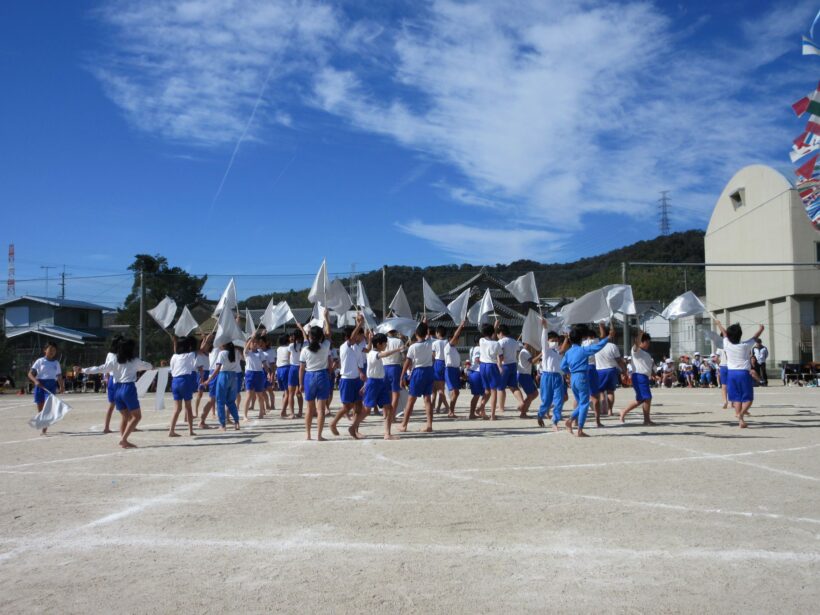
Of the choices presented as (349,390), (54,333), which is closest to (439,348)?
(349,390)

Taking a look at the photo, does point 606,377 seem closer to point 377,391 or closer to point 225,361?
point 377,391

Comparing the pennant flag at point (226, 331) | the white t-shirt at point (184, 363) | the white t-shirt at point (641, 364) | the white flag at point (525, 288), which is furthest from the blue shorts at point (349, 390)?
the white flag at point (525, 288)

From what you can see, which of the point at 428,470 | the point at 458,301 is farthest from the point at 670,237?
the point at 428,470

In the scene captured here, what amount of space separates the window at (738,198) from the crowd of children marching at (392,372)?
103 feet

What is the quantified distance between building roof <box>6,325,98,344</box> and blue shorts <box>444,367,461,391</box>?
28137 millimetres

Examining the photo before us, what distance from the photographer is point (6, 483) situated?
7617mm

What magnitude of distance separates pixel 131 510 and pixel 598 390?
921 centimetres

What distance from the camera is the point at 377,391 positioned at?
10883 millimetres

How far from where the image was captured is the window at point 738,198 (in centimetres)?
4028

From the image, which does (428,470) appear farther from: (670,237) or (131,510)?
(670,237)

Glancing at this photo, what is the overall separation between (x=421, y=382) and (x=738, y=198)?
37751 mm

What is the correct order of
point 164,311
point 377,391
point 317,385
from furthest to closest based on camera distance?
point 164,311 → point 377,391 → point 317,385

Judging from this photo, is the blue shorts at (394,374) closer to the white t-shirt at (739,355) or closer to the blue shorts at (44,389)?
the white t-shirt at (739,355)

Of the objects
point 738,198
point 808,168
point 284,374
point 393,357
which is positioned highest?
point 738,198
